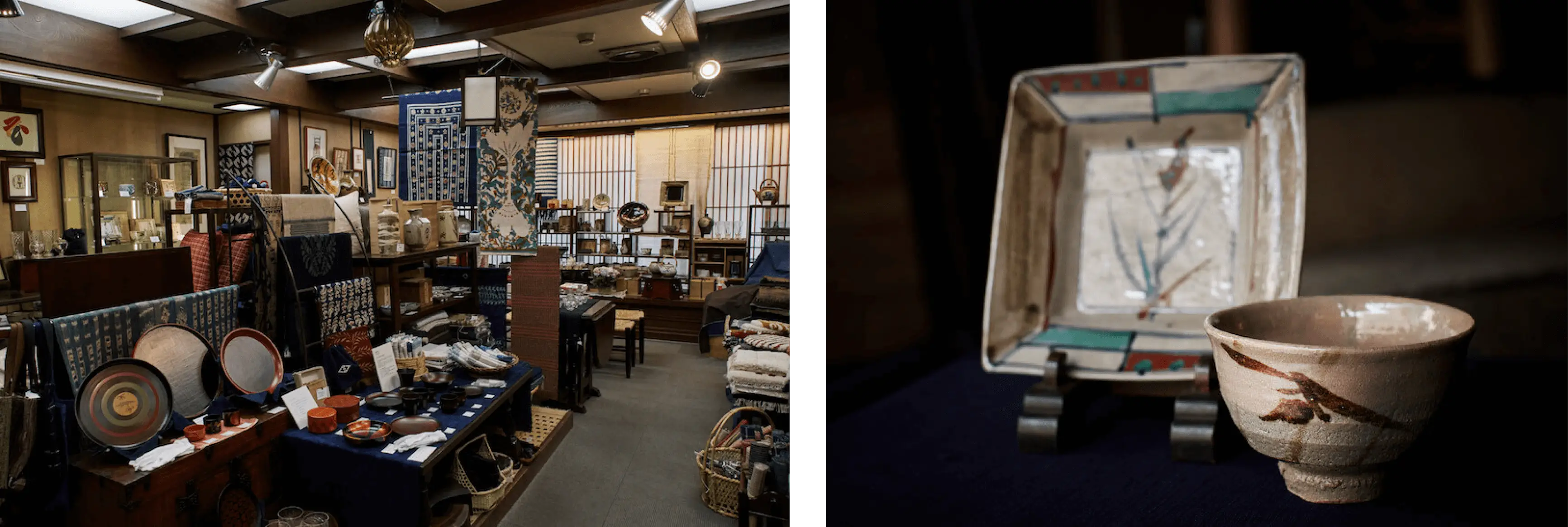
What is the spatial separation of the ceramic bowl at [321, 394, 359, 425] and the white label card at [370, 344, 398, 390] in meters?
0.22

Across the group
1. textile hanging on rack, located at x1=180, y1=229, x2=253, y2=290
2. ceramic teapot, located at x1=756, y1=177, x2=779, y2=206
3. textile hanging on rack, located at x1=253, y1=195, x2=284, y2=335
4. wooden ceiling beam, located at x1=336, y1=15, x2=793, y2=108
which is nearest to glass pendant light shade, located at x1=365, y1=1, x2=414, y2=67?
wooden ceiling beam, located at x1=336, y1=15, x2=793, y2=108

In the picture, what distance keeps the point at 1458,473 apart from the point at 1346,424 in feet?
0.39

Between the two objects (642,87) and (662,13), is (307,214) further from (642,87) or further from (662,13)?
(642,87)

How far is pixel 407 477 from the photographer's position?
1.71 m

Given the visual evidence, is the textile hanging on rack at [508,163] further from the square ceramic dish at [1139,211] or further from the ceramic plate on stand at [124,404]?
the square ceramic dish at [1139,211]

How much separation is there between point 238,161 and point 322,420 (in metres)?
4.93

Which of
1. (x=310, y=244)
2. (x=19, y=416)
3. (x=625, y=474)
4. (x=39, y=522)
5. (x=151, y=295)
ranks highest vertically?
(x=310, y=244)

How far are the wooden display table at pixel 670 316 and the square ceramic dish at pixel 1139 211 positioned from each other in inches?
172

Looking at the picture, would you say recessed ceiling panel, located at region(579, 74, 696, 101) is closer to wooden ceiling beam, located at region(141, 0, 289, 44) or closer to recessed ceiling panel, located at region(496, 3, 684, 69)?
recessed ceiling panel, located at region(496, 3, 684, 69)

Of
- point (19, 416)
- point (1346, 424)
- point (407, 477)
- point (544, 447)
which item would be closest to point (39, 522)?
point (19, 416)

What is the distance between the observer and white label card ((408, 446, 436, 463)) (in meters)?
1.74

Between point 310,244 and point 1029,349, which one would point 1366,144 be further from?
point 310,244

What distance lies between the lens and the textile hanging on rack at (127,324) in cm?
153

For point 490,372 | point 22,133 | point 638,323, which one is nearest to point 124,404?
point 490,372
